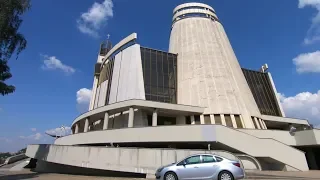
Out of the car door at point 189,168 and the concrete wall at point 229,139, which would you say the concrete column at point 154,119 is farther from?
the car door at point 189,168

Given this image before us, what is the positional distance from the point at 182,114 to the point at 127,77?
9478mm

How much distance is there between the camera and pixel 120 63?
124 feet

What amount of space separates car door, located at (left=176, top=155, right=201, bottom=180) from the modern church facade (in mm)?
6498

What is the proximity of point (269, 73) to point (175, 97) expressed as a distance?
72.3 ft

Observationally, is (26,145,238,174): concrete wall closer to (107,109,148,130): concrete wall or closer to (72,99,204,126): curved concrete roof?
(72,99,204,126): curved concrete roof

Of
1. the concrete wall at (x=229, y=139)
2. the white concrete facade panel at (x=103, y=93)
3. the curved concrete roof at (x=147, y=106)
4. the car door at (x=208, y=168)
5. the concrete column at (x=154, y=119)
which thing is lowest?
the car door at (x=208, y=168)

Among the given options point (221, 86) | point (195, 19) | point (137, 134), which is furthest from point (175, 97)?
point (195, 19)

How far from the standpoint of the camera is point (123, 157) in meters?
18.5

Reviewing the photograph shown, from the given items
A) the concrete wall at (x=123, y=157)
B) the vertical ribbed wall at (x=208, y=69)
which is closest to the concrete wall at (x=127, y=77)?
the vertical ribbed wall at (x=208, y=69)

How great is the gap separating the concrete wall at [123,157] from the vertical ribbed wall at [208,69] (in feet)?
48.5

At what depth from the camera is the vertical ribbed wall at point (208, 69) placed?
107 feet

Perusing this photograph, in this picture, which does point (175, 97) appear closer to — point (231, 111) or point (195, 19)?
point (231, 111)

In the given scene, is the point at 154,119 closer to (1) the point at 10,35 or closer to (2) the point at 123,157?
(2) the point at 123,157

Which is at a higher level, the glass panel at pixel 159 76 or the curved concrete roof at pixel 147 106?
the glass panel at pixel 159 76
